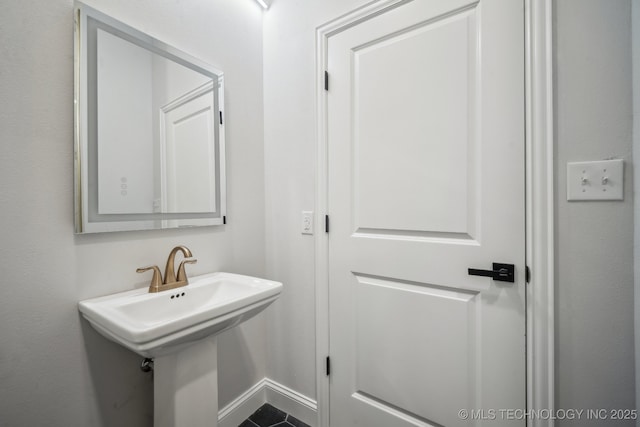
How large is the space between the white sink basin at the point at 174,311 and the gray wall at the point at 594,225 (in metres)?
1.04

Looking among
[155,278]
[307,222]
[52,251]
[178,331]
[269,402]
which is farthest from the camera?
[269,402]

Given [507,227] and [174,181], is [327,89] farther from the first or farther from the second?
[507,227]

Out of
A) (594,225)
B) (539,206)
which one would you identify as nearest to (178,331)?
(539,206)

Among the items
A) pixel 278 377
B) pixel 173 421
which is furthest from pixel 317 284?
pixel 173 421

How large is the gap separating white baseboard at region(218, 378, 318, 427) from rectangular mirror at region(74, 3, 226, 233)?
0.99m

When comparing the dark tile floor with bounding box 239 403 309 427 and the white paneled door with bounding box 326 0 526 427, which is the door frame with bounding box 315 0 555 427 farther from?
the dark tile floor with bounding box 239 403 309 427

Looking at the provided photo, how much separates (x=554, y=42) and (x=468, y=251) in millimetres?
752

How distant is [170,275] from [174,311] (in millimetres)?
146

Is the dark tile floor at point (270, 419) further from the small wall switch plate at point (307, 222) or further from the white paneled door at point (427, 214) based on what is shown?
the small wall switch plate at point (307, 222)

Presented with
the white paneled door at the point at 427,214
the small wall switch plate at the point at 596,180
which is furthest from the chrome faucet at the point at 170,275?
the small wall switch plate at the point at 596,180

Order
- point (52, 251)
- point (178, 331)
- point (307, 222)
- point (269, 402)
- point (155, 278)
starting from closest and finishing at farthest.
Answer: point (178, 331) → point (52, 251) → point (155, 278) → point (307, 222) → point (269, 402)

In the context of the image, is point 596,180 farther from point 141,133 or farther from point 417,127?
point 141,133

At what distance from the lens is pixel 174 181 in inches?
46.7

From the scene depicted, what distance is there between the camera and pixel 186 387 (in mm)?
946
